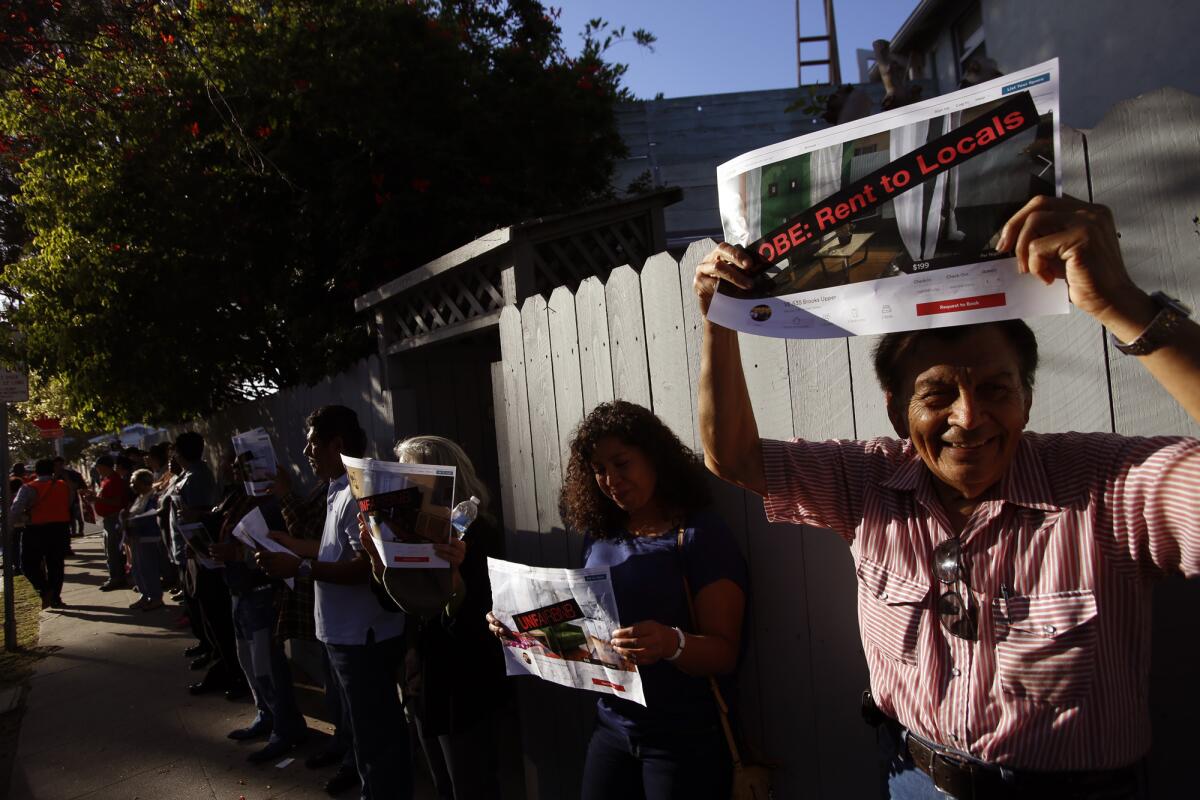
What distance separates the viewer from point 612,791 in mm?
2514

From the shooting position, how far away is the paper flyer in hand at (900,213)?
53.5 inches

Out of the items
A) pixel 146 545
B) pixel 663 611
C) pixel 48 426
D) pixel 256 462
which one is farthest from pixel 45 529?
pixel 663 611

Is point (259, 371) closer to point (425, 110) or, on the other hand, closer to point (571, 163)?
point (425, 110)

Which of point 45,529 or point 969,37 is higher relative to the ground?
point 969,37

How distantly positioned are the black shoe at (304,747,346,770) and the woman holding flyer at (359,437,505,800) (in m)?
2.08

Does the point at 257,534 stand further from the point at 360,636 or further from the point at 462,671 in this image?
the point at 462,671

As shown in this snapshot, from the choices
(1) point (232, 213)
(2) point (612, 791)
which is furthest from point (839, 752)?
(1) point (232, 213)

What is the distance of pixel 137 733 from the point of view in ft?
19.6

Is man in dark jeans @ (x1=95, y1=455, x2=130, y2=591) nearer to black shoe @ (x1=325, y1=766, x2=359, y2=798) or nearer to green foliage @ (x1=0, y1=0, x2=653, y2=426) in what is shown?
green foliage @ (x1=0, y1=0, x2=653, y2=426)

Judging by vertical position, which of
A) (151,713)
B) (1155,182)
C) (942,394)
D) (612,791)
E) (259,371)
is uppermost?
(259,371)

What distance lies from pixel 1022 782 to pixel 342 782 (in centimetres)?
426

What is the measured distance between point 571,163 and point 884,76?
492 cm

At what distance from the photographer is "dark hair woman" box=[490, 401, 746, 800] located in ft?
7.83

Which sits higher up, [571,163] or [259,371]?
[571,163]
